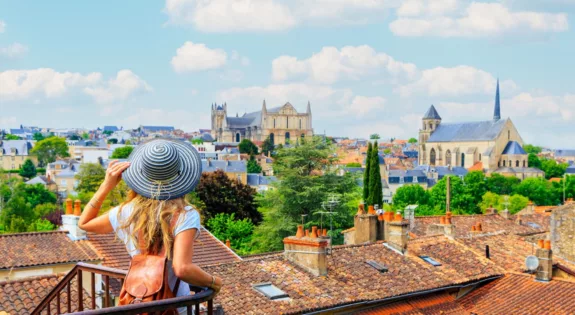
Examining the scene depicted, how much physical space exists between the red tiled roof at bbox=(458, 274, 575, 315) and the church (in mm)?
96280

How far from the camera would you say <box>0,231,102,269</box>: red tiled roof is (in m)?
16.3

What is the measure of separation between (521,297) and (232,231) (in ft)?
83.0

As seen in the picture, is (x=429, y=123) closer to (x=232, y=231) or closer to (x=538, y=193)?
(x=538, y=193)

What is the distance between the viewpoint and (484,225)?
3050cm

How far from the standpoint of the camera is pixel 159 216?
3631mm

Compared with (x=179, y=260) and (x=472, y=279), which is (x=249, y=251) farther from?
(x=179, y=260)

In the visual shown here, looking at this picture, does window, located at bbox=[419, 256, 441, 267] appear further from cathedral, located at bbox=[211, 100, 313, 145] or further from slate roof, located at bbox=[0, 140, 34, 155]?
cathedral, located at bbox=[211, 100, 313, 145]

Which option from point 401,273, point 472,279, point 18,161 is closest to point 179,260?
point 401,273

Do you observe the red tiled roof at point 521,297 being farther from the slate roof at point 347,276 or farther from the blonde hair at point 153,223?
the blonde hair at point 153,223

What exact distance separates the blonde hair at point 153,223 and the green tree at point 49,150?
459ft

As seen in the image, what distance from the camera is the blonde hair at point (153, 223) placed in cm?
361

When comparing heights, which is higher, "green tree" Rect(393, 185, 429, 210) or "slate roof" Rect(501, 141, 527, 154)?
"slate roof" Rect(501, 141, 527, 154)

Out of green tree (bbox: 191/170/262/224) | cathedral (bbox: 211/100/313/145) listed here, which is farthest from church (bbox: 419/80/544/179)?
green tree (bbox: 191/170/262/224)

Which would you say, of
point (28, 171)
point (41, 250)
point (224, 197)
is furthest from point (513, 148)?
point (41, 250)
